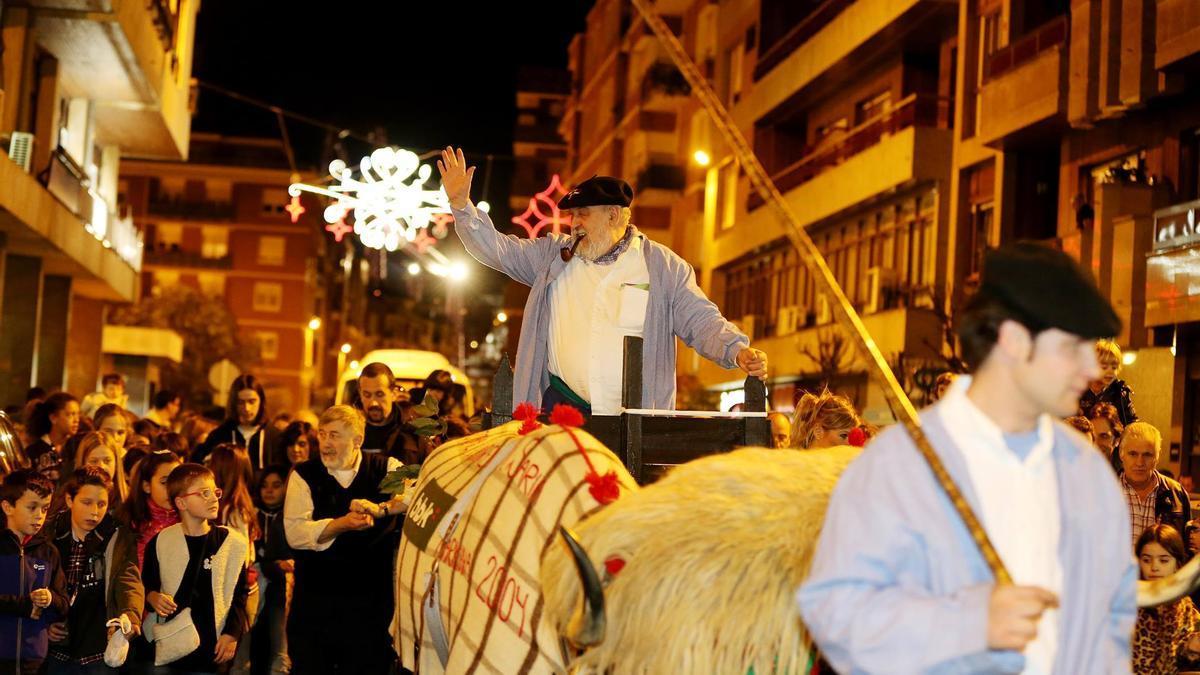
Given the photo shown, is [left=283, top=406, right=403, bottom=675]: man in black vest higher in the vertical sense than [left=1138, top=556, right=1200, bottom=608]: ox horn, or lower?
lower

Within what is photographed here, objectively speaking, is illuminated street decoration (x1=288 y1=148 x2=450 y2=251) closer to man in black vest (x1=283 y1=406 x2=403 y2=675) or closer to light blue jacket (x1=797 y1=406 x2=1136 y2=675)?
man in black vest (x1=283 y1=406 x2=403 y2=675)

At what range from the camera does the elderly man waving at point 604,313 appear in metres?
6.76

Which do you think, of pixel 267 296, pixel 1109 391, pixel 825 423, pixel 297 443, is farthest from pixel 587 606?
pixel 267 296

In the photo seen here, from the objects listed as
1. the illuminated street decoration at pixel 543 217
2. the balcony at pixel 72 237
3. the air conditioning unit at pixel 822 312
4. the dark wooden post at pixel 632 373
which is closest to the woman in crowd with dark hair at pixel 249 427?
the illuminated street decoration at pixel 543 217

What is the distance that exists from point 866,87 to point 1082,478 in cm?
3036

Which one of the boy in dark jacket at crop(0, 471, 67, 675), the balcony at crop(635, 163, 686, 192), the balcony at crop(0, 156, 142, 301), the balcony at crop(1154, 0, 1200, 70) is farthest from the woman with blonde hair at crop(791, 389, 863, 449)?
the balcony at crop(635, 163, 686, 192)

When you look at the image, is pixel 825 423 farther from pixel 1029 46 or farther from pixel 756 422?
pixel 1029 46

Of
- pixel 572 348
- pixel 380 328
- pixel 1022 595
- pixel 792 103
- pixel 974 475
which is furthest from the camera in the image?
pixel 380 328

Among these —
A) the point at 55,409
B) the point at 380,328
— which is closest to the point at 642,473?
the point at 55,409

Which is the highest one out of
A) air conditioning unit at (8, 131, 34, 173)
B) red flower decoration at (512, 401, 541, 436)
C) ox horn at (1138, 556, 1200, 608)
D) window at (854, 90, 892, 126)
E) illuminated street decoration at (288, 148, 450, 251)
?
window at (854, 90, 892, 126)

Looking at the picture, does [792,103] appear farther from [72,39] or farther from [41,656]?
[41,656]

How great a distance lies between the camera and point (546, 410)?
696cm

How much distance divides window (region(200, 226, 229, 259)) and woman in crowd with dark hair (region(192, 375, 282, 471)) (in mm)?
71116

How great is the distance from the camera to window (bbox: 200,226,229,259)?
8269 cm
